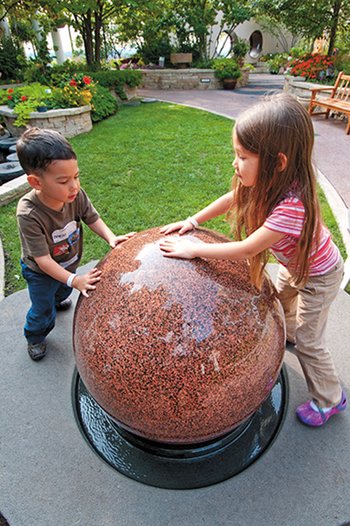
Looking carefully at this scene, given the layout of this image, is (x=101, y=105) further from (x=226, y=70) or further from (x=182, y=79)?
(x=226, y=70)

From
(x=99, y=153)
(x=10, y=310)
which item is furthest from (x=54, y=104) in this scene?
(x=10, y=310)

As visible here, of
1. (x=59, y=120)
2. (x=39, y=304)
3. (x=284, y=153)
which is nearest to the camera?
(x=284, y=153)

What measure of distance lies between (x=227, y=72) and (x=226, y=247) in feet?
61.3

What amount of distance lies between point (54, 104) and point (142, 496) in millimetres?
10240

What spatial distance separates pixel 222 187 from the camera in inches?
265

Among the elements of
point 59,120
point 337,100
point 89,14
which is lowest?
point 59,120

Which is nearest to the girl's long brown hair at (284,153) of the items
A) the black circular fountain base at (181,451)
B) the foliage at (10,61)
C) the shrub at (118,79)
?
the black circular fountain base at (181,451)

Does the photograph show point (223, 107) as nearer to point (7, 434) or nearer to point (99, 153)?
point (99, 153)

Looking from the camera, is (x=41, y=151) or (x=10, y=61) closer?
(x=41, y=151)

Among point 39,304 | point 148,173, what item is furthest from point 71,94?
point 39,304

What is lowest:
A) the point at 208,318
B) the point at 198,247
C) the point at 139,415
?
the point at 139,415

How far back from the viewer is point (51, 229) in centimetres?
260

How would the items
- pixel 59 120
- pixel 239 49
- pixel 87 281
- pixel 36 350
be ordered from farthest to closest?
pixel 239 49 < pixel 59 120 < pixel 36 350 < pixel 87 281

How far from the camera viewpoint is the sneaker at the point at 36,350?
303cm
